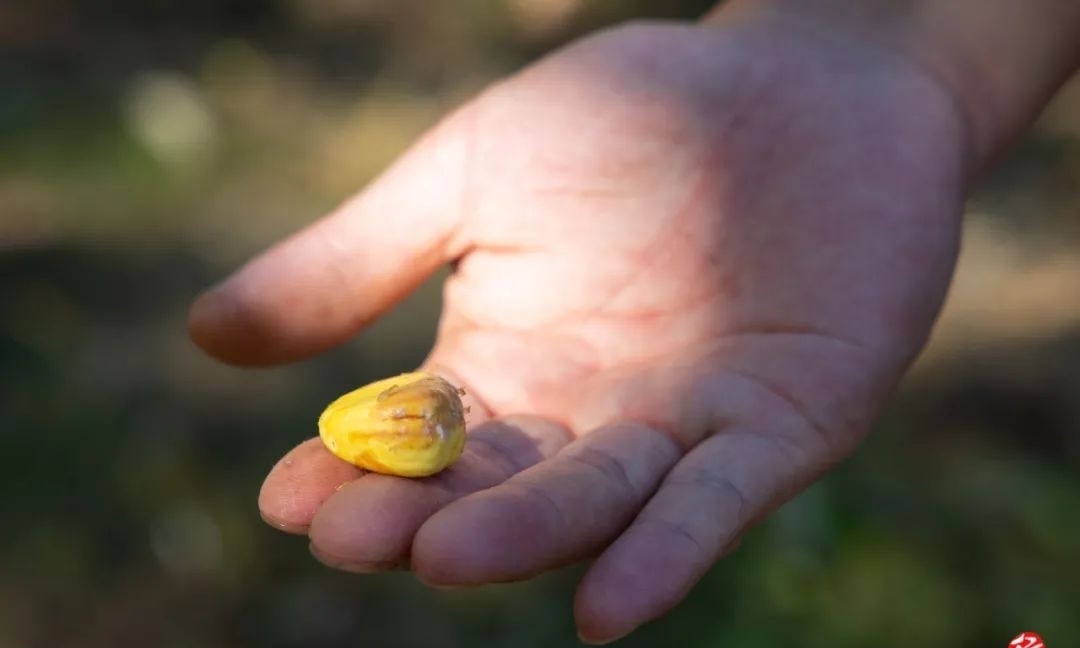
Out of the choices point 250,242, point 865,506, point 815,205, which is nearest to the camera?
point 815,205

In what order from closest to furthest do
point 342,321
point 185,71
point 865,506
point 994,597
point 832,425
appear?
point 832,425
point 342,321
point 994,597
point 865,506
point 185,71

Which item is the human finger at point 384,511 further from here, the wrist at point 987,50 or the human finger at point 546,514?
the wrist at point 987,50

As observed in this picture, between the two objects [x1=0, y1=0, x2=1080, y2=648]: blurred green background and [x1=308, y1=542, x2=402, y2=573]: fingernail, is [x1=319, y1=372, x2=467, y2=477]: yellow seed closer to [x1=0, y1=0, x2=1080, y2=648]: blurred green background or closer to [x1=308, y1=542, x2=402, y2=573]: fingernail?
[x1=308, y1=542, x2=402, y2=573]: fingernail

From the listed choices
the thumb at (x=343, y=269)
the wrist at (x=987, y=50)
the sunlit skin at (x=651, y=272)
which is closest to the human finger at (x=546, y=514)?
the sunlit skin at (x=651, y=272)

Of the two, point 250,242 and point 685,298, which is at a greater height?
point 685,298

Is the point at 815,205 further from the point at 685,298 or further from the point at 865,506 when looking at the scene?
the point at 865,506

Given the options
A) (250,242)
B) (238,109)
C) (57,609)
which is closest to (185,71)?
(238,109)

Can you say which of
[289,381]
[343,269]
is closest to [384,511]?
[343,269]
